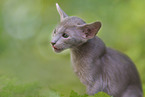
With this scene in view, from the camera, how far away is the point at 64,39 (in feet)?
4.34

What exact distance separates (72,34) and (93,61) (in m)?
0.23

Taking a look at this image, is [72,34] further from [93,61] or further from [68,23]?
[93,61]

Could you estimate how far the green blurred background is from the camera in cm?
339

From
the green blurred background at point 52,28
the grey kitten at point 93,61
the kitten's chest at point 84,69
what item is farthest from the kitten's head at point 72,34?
the green blurred background at point 52,28

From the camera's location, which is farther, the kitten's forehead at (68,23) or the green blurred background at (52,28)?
the green blurred background at (52,28)

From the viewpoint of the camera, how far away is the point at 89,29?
1.35 meters

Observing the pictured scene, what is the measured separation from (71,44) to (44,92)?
344 millimetres

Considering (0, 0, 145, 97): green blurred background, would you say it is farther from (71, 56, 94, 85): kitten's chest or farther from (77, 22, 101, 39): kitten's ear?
(77, 22, 101, 39): kitten's ear

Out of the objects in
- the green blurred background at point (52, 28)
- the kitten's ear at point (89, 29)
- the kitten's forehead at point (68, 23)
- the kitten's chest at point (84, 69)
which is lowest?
the kitten's chest at point (84, 69)

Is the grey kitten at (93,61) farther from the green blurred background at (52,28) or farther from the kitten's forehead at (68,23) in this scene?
the green blurred background at (52,28)

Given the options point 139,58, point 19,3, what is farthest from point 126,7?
point 19,3

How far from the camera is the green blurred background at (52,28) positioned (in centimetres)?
339

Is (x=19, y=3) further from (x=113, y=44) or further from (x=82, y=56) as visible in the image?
(x=82, y=56)

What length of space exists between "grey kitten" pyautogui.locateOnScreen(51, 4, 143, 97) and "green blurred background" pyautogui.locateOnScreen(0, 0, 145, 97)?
1.53m
